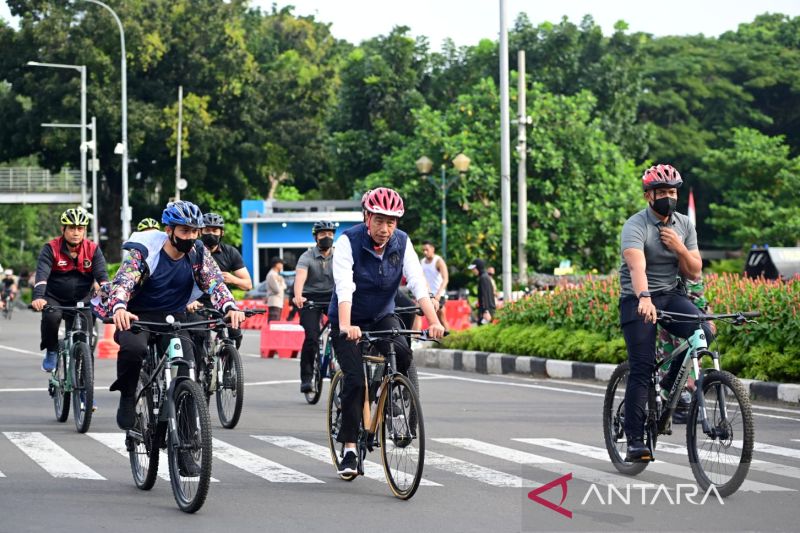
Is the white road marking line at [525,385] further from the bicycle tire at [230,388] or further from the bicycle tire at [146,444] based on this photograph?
the bicycle tire at [146,444]

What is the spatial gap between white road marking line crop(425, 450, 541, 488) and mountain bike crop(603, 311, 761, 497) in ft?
2.47

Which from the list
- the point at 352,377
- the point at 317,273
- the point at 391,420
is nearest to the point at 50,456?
the point at 352,377

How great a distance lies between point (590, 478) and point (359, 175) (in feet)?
156

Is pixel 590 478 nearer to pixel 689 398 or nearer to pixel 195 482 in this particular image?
pixel 689 398

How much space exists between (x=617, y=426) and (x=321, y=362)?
5441 mm

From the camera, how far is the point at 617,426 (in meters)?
9.07

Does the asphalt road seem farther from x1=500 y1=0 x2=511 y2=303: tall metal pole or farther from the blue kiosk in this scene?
the blue kiosk

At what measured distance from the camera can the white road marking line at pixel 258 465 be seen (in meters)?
8.93

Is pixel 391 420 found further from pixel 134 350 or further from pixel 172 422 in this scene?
pixel 134 350

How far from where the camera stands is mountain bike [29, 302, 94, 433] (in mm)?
11562

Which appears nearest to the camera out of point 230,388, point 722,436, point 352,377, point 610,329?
point 722,436

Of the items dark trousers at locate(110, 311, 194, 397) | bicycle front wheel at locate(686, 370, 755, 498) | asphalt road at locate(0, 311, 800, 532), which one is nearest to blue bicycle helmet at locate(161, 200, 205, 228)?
dark trousers at locate(110, 311, 194, 397)

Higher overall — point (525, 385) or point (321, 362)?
point (321, 362)

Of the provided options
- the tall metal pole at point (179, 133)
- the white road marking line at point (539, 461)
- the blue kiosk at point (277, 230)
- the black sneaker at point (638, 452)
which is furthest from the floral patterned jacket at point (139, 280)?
the tall metal pole at point (179, 133)
